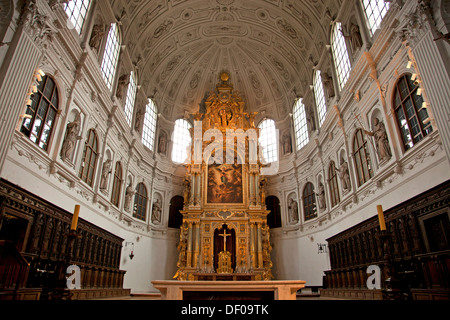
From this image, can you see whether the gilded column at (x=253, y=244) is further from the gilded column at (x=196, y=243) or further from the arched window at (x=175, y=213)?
the arched window at (x=175, y=213)

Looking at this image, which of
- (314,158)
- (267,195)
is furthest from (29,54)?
(267,195)

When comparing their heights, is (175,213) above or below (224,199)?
below

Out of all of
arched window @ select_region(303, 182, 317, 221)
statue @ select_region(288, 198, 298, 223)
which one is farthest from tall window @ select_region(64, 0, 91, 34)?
statue @ select_region(288, 198, 298, 223)

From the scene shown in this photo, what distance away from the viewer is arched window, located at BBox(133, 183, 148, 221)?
21172mm

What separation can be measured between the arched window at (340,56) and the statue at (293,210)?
9839 millimetres

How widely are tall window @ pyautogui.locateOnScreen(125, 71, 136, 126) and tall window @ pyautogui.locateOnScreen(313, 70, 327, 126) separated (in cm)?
1350

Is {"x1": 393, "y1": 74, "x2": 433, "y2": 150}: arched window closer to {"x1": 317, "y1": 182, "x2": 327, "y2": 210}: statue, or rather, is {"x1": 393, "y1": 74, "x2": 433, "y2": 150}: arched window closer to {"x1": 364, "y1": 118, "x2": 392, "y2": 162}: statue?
{"x1": 364, "y1": 118, "x2": 392, "y2": 162}: statue

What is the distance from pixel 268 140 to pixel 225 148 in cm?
469

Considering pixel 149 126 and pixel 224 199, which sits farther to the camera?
pixel 149 126

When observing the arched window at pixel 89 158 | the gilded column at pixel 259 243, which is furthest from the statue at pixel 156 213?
the arched window at pixel 89 158

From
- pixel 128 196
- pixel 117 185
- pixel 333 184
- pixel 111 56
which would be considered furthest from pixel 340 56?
pixel 128 196

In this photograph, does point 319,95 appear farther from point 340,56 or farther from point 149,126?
point 149,126

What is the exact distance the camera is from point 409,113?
1116 centimetres
